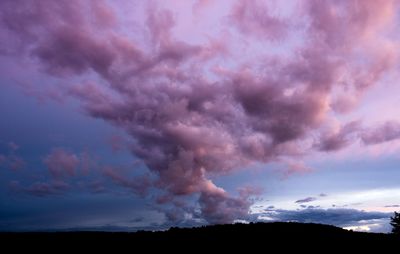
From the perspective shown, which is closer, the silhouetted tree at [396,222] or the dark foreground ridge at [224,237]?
the dark foreground ridge at [224,237]

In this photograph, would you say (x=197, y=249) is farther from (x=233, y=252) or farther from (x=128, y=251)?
(x=128, y=251)

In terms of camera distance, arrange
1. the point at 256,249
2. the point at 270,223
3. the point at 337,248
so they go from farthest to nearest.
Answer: the point at 270,223, the point at 337,248, the point at 256,249

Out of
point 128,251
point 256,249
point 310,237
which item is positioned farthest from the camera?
point 310,237

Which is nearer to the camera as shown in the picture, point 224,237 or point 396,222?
point 224,237

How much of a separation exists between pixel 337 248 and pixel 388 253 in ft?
19.7

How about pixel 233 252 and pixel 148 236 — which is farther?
pixel 148 236

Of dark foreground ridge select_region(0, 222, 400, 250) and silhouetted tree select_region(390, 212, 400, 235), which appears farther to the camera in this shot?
silhouetted tree select_region(390, 212, 400, 235)

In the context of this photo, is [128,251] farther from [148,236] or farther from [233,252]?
[233,252]

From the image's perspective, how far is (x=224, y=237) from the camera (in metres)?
46.6

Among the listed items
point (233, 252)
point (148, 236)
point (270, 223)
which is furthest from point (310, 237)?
point (148, 236)

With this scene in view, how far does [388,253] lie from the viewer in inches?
1775

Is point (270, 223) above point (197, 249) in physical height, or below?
above

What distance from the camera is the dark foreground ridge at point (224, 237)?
136 ft

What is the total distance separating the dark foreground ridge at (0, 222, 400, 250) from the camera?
4131 cm
